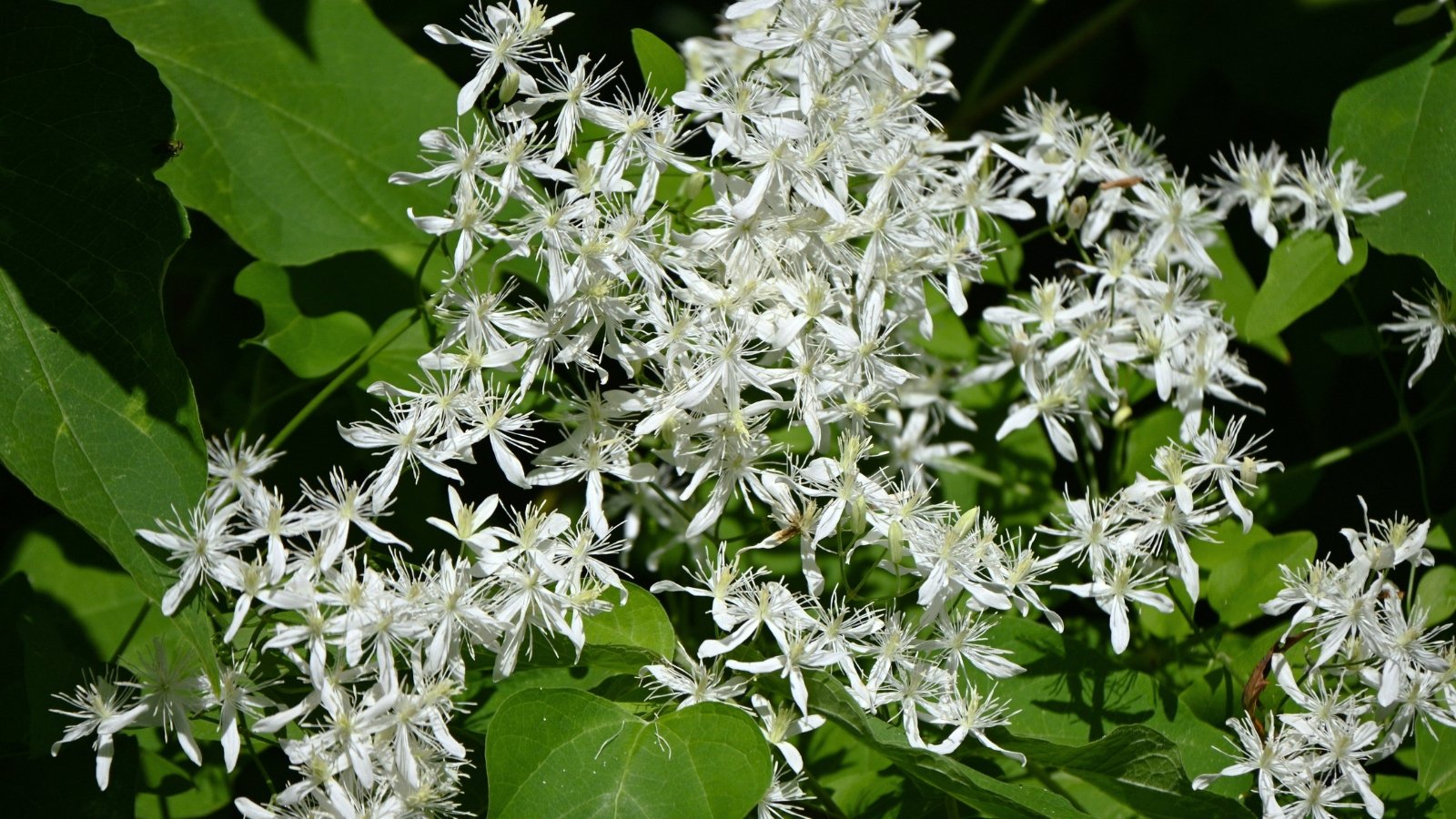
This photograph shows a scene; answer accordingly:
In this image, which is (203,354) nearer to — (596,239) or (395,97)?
(395,97)

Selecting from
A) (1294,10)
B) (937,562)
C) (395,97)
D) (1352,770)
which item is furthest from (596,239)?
(1294,10)

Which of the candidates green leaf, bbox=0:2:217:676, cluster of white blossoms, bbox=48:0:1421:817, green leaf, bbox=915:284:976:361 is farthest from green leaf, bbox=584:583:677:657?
green leaf, bbox=915:284:976:361

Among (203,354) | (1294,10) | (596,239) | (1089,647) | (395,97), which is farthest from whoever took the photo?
(1294,10)

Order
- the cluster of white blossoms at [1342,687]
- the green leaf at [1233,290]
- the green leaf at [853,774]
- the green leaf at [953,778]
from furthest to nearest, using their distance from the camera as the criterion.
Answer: the green leaf at [1233,290]
the green leaf at [853,774]
the cluster of white blossoms at [1342,687]
the green leaf at [953,778]

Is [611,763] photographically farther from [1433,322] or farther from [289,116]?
[1433,322]

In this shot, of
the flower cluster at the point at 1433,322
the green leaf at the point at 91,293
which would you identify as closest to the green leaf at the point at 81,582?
the green leaf at the point at 91,293

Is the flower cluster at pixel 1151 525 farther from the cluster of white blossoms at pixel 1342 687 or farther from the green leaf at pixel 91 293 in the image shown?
the green leaf at pixel 91 293
